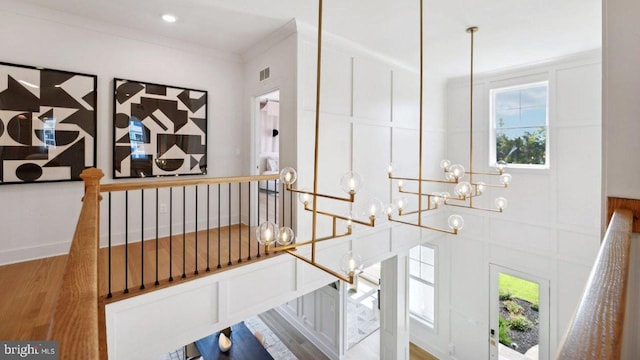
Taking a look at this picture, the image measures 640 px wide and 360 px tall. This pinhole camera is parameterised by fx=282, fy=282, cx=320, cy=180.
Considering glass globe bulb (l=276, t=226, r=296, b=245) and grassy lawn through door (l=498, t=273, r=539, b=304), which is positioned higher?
glass globe bulb (l=276, t=226, r=296, b=245)

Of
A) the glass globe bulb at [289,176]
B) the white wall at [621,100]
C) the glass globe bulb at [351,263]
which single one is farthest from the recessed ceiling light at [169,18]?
the white wall at [621,100]

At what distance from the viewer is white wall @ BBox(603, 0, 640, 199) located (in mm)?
1504

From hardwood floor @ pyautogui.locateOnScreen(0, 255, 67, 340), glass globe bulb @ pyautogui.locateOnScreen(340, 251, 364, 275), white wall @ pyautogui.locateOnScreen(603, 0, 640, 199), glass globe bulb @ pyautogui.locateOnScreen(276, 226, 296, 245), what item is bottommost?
hardwood floor @ pyautogui.locateOnScreen(0, 255, 67, 340)

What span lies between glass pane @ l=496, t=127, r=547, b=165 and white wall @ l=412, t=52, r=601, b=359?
0.17 m

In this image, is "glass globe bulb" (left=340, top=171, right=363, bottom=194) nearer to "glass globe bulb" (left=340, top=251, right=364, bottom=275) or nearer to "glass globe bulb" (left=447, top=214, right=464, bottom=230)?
"glass globe bulb" (left=340, top=251, right=364, bottom=275)

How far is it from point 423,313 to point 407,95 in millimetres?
4632

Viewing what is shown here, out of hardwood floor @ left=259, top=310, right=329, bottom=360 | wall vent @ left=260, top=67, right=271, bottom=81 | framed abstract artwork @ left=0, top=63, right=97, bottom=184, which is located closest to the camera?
framed abstract artwork @ left=0, top=63, right=97, bottom=184

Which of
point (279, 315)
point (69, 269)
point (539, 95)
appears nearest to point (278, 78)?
point (69, 269)

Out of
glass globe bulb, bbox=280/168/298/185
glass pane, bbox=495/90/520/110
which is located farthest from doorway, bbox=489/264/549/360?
glass globe bulb, bbox=280/168/298/185

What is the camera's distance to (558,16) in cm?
313

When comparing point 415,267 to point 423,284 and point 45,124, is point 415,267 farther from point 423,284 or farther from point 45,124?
point 45,124

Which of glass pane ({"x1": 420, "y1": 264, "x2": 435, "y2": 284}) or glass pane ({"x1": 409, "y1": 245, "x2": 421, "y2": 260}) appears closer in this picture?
glass pane ({"x1": 420, "y1": 264, "x2": 435, "y2": 284})

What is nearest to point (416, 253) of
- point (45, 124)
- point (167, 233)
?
point (167, 233)

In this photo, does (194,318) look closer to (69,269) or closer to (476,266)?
(69,269)
